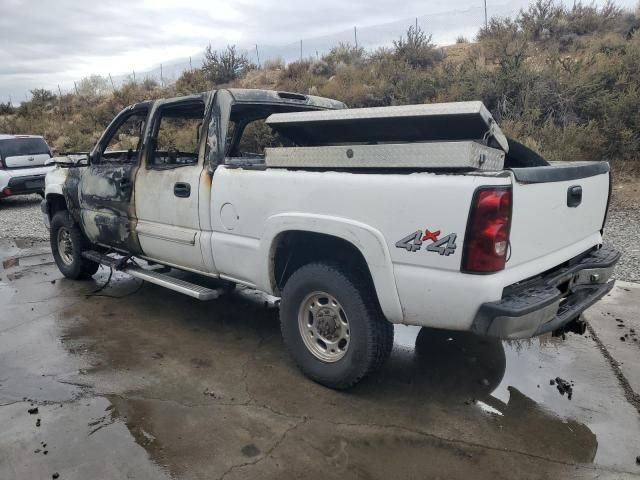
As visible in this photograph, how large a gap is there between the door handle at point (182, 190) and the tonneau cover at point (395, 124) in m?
0.85

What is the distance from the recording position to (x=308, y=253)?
3557 millimetres

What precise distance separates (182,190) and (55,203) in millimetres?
2764

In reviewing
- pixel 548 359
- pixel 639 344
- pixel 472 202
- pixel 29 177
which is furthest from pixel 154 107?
pixel 29 177

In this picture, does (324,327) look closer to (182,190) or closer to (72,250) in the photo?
(182,190)

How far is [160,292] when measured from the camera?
18.4 ft

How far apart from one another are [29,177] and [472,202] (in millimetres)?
12151

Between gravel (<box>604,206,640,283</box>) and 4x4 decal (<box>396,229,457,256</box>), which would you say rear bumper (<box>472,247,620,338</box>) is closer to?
4x4 decal (<box>396,229,457,256</box>)

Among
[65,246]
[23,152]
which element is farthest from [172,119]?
[23,152]

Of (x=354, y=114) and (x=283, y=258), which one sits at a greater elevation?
(x=354, y=114)

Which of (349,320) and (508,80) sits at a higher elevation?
(508,80)

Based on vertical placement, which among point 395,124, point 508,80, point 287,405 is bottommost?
point 287,405

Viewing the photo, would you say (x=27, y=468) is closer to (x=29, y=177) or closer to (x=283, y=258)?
(x=283, y=258)

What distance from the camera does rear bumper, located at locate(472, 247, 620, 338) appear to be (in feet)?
8.52

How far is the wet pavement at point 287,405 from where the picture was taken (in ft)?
8.80
